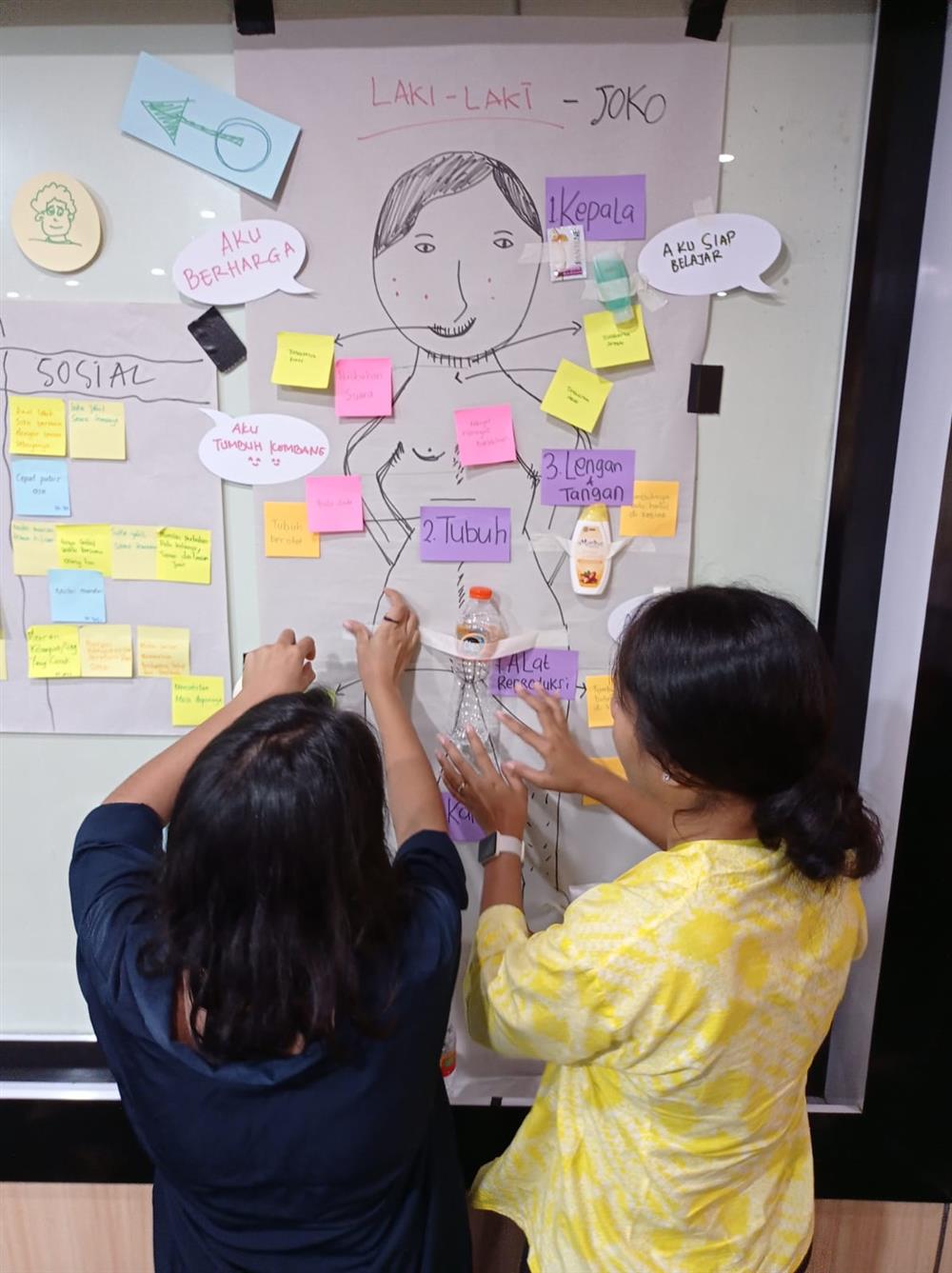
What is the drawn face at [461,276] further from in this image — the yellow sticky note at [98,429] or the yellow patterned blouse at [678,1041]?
the yellow patterned blouse at [678,1041]

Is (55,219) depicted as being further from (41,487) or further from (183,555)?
(183,555)

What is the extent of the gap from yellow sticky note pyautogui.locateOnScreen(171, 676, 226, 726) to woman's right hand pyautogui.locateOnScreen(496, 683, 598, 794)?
44 cm

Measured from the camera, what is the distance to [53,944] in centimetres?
122

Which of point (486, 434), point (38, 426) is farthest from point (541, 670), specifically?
point (38, 426)

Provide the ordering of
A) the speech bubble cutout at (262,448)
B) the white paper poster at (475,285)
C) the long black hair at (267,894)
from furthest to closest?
the speech bubble cutout at (262,448) < the white paper poster at (475,285) < the long black hair at (267,894)

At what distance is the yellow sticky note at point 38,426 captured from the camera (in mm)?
1053

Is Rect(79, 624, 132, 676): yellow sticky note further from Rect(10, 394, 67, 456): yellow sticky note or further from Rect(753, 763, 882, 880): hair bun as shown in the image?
Rect(753, 763, 882, 880): hair bun

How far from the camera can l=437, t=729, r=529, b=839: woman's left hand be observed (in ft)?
3.27

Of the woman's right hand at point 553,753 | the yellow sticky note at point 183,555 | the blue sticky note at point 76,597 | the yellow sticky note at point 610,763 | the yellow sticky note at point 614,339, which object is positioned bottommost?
the yellow sticky note at point 610,763

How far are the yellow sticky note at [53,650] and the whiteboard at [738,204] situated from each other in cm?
24

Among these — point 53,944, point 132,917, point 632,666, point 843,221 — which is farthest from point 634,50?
point 53,944

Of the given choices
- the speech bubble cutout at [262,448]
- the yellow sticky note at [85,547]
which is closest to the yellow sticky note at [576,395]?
the speech bubble cutout at [262,448]

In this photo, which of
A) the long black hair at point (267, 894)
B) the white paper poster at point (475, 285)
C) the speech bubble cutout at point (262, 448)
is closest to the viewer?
the long black hair at point (267, 894)

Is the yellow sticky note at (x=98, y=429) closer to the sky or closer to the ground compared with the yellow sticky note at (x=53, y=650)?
closer to the sky
